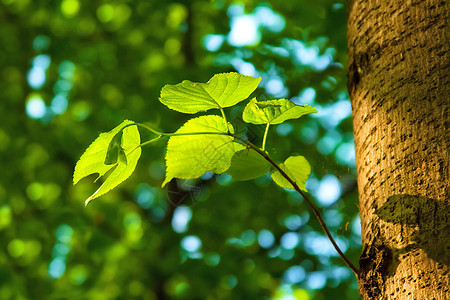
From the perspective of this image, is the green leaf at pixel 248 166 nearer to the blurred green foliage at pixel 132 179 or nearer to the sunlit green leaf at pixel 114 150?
the sunlit green leaf at pixel 114 150

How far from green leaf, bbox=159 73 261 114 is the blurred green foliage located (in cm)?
302

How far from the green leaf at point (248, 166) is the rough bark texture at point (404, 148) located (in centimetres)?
17

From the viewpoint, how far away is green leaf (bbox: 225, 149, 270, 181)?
728 mm

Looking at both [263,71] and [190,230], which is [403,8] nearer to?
[263,71]

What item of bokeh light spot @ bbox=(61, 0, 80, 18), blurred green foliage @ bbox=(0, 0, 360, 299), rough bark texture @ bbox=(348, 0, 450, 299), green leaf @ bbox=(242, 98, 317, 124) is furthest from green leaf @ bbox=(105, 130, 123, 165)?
bokeh light spot @ bbox=(61, 0, 80, 18)

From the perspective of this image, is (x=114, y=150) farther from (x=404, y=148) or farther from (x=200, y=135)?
(x=404, y=148)

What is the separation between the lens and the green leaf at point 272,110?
0.65 metres

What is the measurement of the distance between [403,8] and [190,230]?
4.27 meters

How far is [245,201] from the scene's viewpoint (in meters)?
4.70

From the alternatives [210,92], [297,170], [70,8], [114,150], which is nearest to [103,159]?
[114,150]

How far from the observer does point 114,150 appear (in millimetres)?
585

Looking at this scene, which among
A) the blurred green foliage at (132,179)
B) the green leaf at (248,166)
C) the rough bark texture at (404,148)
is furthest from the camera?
the blurred green foliage at (132,179)

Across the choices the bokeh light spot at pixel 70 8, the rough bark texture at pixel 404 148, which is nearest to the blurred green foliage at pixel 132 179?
the bokeh light spot at pixel 70 8

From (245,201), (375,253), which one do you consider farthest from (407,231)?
(245,201)
